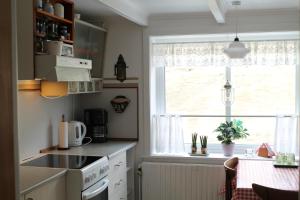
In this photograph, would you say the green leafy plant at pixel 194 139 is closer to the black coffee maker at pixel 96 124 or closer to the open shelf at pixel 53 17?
the black coffee maker at pixel 96 124

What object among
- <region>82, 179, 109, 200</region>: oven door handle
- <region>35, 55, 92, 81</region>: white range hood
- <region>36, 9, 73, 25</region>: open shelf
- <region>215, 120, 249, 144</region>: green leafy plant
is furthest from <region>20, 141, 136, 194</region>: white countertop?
<region>36, 9, 73, 25</region>: open shelf

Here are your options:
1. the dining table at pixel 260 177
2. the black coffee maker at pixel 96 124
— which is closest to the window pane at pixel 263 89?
the dining table at pixel 260 177

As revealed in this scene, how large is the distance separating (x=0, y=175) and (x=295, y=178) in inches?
89.7

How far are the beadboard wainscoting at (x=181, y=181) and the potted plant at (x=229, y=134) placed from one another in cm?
21

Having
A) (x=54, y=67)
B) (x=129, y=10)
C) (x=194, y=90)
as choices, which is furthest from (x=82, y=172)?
(x=194, y=90)

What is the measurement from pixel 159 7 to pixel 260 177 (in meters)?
1.82

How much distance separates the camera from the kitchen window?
389 cm

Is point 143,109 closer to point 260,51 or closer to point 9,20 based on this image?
point 260,51

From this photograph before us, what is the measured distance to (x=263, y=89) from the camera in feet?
13.3

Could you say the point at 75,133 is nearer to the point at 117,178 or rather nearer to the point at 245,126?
the point at 117,178

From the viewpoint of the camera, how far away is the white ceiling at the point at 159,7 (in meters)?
3.22

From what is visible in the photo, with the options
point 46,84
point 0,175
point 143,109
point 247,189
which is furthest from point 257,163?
point 0,175

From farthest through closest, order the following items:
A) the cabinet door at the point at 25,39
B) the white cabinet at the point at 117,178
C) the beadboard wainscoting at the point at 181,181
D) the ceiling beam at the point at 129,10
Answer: the beadboard wainscoting at the point at 181,181 → the white cabinet at the point at 117,178 → the ceiling beam at the point at 129,10 → the cabinet door at the point at 25,39

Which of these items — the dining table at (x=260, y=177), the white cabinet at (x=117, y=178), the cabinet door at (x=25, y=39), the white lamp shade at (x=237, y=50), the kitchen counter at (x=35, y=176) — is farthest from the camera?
the white cabinet at (x=117, y=178)
